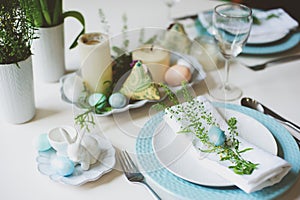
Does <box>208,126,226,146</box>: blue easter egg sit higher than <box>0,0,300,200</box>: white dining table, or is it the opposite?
<box>208,126,226,146</box>: blue easter egg

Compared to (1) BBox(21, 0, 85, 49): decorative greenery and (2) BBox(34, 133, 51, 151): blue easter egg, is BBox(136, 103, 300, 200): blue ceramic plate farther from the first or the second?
(1) BBox(21, 0, 85, 49): decorative greenery

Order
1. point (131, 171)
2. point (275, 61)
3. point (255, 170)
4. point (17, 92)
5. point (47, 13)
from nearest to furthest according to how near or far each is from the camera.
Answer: point (255, 170), point (131, 171), point (17, 92), point (47, 13), point (275, 61)

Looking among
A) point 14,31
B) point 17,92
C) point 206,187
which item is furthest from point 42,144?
point 206,187

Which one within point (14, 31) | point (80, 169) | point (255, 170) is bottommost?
point (80, 169)

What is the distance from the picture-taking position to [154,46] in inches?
48.7

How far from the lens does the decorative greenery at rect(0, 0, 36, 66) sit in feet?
3.13

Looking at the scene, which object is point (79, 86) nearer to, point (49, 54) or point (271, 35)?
point (49, 54)

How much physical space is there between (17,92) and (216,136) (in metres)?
0.49

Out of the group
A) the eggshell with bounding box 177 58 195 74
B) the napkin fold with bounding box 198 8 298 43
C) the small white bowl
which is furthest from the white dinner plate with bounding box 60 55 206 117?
the napkin fold with bounding box 198 8 298 43

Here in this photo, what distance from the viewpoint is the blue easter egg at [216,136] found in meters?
0.89

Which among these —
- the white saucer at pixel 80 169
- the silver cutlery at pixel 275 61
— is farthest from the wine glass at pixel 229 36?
Result: the white saucer at pixel 80 169

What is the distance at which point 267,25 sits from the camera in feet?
4.72

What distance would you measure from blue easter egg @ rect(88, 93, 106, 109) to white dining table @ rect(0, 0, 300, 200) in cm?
4

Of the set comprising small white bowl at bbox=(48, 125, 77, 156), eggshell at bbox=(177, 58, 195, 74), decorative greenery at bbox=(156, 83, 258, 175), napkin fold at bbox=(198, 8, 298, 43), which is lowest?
small white bowl at bbox=(48, 125, 77, 156)
